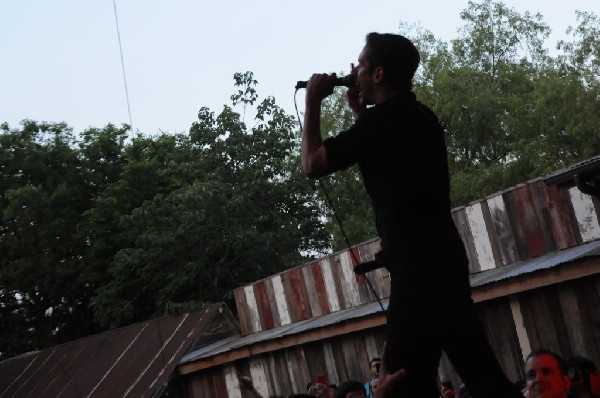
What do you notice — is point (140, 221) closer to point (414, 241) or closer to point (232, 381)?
point (232, 381)

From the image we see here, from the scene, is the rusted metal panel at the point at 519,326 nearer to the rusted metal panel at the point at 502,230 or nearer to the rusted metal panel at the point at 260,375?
the rusted metal panel at the point at 502,230

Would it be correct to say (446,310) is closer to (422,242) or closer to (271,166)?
(422,242)

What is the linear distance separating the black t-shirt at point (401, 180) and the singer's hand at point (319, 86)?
7.3 inches

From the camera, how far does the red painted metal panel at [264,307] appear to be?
65.1 feet

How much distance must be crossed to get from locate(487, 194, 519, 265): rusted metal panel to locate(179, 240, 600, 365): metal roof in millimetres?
207

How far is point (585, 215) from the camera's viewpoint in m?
12.1

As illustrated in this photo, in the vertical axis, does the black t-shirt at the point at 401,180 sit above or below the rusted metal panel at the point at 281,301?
below

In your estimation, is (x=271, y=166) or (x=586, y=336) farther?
(x=271, y=166)

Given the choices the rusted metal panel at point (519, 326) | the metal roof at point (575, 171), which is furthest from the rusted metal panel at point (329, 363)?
the metal roof at point (575, 171)

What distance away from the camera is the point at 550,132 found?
33.2 metres

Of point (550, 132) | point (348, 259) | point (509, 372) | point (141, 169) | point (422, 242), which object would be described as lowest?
point (509, 372)

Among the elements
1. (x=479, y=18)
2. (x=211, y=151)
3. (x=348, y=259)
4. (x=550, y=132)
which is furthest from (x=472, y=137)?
(x=348, y=259)

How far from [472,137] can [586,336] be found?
26309mm

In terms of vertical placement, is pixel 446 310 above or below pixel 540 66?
below
